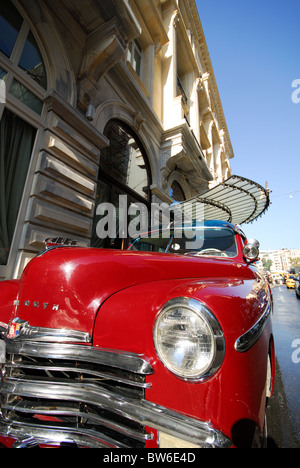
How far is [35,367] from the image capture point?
3.23 feet

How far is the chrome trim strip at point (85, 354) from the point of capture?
870mm

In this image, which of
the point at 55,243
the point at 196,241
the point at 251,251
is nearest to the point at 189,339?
the point at 55,243

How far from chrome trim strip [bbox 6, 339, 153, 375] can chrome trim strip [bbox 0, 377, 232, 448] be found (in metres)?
0.12

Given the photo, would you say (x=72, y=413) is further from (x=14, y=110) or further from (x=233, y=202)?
(x=233, y=202)

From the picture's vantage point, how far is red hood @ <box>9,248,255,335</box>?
106cm

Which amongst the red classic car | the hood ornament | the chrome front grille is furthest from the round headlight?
the hood ornament

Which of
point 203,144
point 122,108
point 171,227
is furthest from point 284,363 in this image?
point 203,144

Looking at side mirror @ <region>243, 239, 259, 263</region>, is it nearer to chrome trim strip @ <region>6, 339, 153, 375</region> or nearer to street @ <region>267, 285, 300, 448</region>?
street @ <region>267, 285, 300, 448</region>

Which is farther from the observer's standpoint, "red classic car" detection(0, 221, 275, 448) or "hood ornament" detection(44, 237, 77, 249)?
"hood ornament" detection(44, 237, 77, 249)

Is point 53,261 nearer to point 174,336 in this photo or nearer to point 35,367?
point 35,367

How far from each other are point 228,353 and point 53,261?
0.99 metres

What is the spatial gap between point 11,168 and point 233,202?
5.66 metres

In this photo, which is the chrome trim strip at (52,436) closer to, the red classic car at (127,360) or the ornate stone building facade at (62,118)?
the red classic car at (127,360)

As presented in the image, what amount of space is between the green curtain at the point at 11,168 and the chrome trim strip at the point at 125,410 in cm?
267
